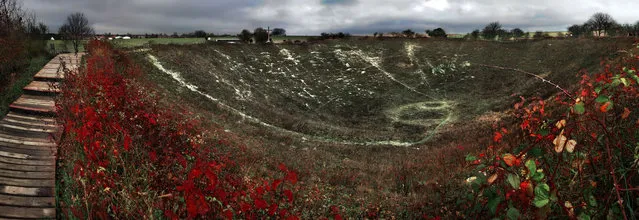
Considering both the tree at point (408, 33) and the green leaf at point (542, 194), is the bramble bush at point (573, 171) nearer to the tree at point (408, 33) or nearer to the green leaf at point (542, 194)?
the green leaf at point (542, 194)

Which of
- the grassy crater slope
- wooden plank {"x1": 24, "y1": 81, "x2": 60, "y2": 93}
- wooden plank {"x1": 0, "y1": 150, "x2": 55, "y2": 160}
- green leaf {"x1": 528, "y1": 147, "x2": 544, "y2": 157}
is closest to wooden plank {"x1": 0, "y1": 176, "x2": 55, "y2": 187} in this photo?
wooden plank {"x1": 0, "y1": 150, "x2": 55, "y2": 160}

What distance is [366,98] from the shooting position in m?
33.5

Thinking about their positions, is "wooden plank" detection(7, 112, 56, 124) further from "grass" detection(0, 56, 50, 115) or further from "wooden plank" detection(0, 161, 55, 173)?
"wooden plank" detection(0, 161, 55, 173)

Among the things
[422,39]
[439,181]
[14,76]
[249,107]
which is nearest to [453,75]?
[422,39]

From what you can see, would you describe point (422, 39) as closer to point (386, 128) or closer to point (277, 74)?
point (277, 74)

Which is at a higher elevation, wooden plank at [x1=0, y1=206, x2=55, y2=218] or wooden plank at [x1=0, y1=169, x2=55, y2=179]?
wooden plank at [x1=0, y1=169, x2=55, y2=179]

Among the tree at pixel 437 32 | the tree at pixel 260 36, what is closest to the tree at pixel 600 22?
the tree at pixel 437 32

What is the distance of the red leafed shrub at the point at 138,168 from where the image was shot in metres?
5.52

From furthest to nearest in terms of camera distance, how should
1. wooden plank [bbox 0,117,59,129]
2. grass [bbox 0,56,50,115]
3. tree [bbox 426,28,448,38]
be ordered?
tree [bbox 426,28,448,38], grass [bbox 0,56,50,115], wooden plank [bbox 0,117,59,129]

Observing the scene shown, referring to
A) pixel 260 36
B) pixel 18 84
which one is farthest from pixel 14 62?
pixel 260 36

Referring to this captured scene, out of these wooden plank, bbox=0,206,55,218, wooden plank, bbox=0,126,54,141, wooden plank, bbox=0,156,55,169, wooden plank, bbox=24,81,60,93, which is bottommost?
wooden plank, bbox=0,206,55,218

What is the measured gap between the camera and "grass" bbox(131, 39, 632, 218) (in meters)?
12.3

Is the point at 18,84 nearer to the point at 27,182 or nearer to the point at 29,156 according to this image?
the point at 29,156

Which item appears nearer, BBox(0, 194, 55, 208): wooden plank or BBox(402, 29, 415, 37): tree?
BBox(0, 194, 55, 208): wooden plank
